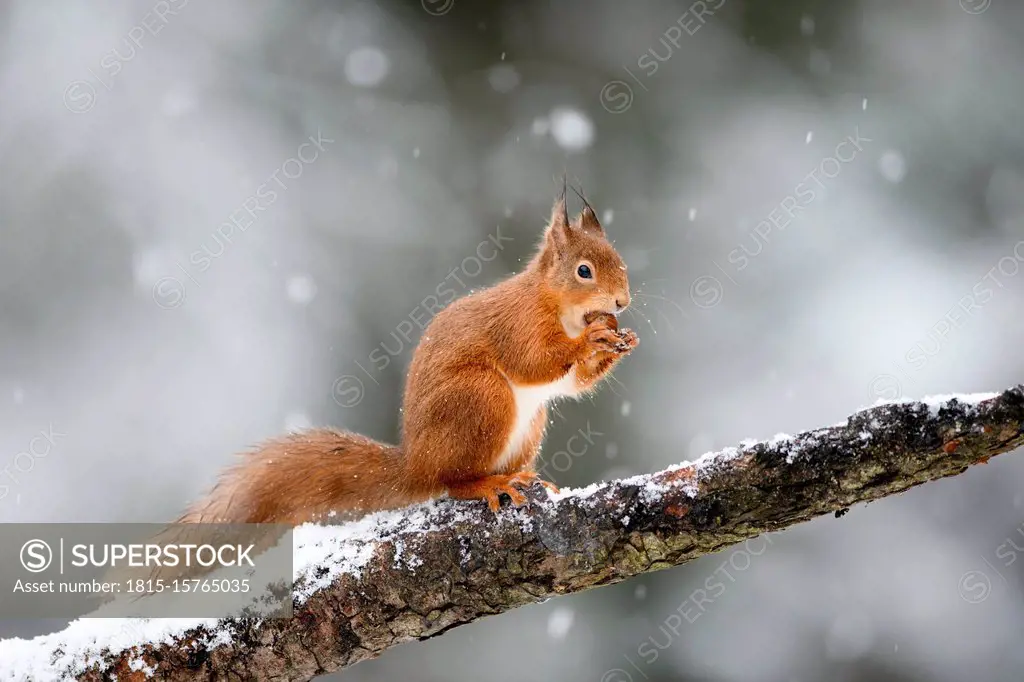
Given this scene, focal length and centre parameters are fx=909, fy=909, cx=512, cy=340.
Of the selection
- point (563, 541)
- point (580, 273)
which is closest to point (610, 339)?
point (580, 273)

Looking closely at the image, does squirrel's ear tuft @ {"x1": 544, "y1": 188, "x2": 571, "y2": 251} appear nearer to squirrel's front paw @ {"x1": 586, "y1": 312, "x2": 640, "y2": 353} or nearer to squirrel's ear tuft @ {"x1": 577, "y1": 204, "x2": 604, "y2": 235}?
squirrel's ear tuft @ {"x1": 577, "y1": 204, "x2": 604, "y2": 235}

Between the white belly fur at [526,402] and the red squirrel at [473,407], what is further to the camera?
the white belly fur at [526,402]

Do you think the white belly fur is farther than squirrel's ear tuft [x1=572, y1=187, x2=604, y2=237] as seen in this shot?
No

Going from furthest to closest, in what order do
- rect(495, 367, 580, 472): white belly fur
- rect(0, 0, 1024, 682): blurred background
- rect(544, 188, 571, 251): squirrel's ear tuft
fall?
rect(0, 0, 1024, 682): blurred background → rect(544, 188, 571, 251): squirrel's ear tuft → rect(495, 367, 580, 472): white belly fur

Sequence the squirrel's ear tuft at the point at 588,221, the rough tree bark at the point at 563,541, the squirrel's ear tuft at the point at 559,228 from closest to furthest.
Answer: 1. the rough tree bark at the point at 563,541
2. the squirrel's ear tuft at the point at 559,228
3. the squirrel's ear tuft at the point at 588,221

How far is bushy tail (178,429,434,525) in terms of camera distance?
2592mm

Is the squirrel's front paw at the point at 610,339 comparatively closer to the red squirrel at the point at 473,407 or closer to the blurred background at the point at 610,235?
the red squirrel at the point at 473,407

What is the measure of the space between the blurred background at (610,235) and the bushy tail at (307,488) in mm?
1908

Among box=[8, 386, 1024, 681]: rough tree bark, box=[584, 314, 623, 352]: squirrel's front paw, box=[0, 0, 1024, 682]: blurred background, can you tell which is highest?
box=[0, 0, 1024, 682]: blurred background

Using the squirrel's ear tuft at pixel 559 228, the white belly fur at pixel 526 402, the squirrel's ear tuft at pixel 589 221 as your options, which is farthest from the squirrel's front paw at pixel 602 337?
the squirrel's ear tuft at pixel 589 221

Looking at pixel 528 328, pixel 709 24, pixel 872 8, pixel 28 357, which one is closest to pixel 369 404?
pixel 28 357

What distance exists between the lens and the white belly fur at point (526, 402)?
270 cm

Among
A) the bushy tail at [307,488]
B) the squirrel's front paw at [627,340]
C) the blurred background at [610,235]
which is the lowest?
the bushy tail at [307,488]

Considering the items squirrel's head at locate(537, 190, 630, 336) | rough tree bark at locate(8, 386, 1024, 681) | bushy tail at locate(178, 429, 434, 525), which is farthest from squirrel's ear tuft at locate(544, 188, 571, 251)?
rough tree bark at locate(8, 386, 1024, 681)
